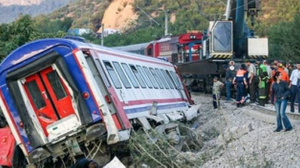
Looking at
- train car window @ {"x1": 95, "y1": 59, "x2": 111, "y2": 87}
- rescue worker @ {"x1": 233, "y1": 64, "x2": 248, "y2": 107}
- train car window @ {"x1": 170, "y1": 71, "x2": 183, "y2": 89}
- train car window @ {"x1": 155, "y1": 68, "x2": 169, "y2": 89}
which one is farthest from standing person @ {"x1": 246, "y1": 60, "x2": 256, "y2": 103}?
train car window @ {"x1": 95, "y1": 59, "x2": 111, "y2": 87}

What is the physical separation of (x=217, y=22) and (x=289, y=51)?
1515cm

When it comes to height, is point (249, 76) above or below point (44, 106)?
below

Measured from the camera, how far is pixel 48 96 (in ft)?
41.4

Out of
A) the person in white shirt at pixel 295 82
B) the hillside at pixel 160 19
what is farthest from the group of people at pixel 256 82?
the hillside at pixel 160 19

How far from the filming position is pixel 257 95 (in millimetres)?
23156

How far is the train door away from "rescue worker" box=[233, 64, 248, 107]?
10.7m

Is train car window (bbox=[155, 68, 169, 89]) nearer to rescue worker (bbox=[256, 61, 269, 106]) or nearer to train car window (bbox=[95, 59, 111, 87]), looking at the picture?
rescue worker (bbox=[256, 61, 269, 106])

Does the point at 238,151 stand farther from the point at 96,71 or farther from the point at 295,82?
the point at 295,82

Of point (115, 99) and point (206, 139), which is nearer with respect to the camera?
point (115, 99)

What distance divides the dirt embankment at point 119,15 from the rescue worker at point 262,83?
82.3 metres

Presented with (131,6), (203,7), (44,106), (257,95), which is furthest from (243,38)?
(131,6)

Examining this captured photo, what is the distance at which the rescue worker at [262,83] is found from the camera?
21.2 metres

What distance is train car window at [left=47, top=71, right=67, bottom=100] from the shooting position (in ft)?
41.1

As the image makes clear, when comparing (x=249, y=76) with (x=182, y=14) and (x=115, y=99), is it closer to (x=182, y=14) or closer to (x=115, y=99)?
(x=115, y=99)
